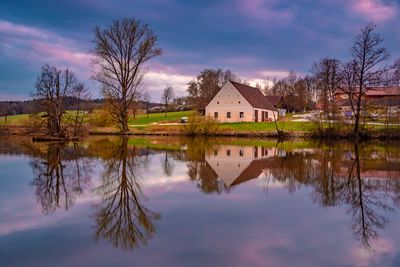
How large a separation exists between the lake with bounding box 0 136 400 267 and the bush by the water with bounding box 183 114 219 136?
93.2 ft

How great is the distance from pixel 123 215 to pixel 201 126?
34.6 meters

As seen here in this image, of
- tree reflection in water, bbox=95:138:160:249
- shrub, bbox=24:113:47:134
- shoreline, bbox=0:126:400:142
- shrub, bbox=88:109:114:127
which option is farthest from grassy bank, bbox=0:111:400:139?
tree reflection in water, bbox=95:138:160:249

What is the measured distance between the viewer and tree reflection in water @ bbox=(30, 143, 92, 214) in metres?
8.74

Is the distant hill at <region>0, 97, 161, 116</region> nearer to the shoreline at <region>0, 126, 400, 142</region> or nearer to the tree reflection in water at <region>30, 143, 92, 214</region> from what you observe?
the shoreline at <region>0, 126, 400, 142</region>

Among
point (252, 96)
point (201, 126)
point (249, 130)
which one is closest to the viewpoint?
point (201, 126)

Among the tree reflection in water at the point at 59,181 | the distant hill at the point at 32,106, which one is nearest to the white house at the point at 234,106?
the distant hill at the point at 32,106

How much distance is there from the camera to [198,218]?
730 centimetres

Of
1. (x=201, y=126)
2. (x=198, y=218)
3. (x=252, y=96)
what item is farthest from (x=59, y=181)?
(x=252, y=96)

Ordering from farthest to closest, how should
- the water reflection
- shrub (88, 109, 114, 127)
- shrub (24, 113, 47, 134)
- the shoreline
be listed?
shrub (88, 109, 114, 127) < the shoreline < shrub (24, 113, 47, 134) < the water reflection

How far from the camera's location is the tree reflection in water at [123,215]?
20.1 ft

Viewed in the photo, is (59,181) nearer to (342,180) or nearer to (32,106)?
(342,180)

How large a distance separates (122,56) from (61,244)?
39.8 m

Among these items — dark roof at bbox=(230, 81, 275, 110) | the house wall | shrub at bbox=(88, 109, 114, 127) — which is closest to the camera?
shrub at bbox=(88, 109, 114, 127)

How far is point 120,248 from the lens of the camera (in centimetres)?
564
